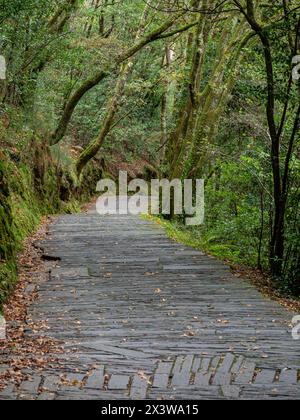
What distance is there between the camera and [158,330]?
22.8 feet

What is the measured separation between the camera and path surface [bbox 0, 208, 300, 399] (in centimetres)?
524

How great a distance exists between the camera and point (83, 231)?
47.5ft

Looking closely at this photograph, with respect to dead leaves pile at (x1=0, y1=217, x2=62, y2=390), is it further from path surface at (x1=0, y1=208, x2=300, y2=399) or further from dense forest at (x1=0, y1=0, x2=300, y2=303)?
dense forest at (x1=0, y1=0, x2=300, y2=303)

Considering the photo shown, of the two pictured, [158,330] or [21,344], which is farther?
[158,330]

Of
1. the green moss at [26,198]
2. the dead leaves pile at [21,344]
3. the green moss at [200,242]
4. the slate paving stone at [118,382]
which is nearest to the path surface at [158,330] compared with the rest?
the slate paving stone at [118,382]

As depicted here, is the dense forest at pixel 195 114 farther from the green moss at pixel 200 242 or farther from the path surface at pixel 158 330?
the path surface at pixel 158 330

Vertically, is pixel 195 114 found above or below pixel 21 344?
above

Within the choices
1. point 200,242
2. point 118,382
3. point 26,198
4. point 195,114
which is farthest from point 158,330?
point 195,114

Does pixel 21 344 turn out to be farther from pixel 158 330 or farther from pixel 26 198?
pixel 26 198

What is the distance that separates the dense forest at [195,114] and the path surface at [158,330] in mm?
1191

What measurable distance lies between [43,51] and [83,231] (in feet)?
15.3

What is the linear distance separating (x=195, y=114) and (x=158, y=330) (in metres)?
12.7
